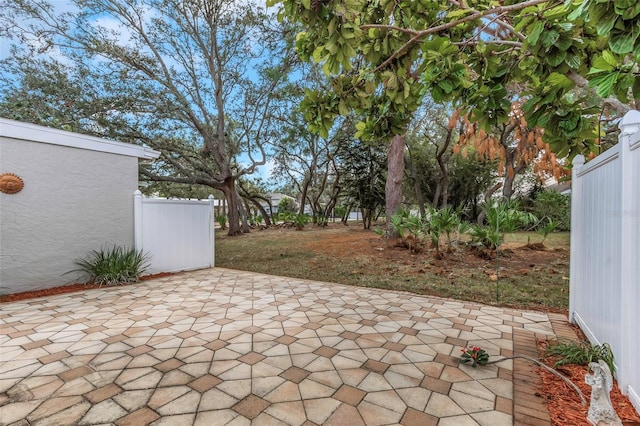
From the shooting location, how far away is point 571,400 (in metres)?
1.94

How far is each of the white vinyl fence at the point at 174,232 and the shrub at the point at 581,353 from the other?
5.95m

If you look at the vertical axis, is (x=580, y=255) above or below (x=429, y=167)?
below

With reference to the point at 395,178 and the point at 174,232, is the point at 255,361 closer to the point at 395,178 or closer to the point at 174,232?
the point at 174,232

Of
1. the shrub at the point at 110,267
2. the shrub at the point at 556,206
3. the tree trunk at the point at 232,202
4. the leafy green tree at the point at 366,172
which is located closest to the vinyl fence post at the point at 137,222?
the shrub at the point at 110,267

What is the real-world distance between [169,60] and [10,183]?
7734 millimetres

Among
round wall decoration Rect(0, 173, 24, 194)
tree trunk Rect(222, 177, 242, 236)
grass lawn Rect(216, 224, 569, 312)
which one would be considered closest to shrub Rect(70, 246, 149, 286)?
round wall decoration Rect(0, 173, 24, 194)

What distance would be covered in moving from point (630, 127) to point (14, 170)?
688 centimetres

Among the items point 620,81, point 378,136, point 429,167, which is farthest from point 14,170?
point 429,167

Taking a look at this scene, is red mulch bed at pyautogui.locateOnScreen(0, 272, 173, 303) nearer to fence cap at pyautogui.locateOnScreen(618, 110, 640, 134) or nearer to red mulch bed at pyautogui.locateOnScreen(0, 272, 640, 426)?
red mulch bed at pyautogui.locateOnScreen(0, 272, 640, 426)

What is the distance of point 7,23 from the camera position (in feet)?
26.9

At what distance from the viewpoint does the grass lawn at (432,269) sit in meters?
4.52

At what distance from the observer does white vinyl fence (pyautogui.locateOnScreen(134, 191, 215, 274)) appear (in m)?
5.66

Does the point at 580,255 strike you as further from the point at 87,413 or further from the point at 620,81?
the point at 87,413

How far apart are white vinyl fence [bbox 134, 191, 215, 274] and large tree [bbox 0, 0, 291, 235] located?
5.64 metres
